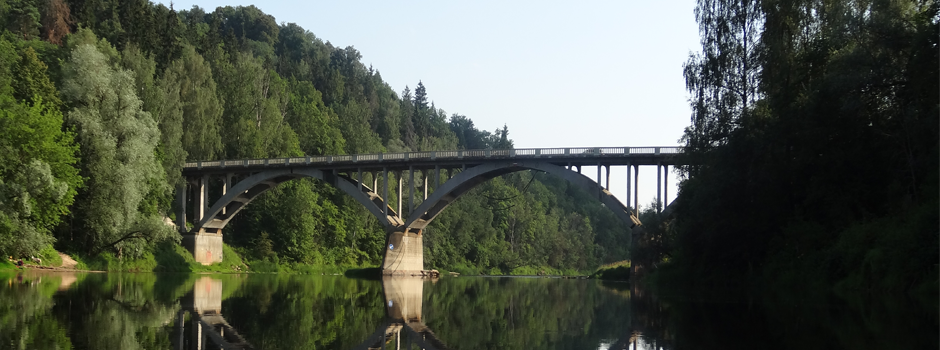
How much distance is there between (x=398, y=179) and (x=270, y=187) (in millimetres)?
11107

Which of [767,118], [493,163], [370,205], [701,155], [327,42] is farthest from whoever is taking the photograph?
[327,42]

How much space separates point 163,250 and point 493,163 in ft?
69.5

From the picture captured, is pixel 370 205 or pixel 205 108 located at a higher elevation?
pixel 205 108

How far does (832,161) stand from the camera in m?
27.8

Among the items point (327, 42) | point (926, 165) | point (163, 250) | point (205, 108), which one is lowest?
point (163, 250)

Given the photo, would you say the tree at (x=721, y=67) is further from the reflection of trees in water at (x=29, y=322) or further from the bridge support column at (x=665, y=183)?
the reflection of trees in water at (x=29, y=322)

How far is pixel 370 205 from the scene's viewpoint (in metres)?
61.2

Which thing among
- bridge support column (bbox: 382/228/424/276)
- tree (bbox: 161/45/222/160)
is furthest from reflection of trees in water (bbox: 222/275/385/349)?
tree (bbox: 161/45/222/160)

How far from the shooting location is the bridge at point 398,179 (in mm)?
52938

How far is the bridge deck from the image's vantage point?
51475 mm

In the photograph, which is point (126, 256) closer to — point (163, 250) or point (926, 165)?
point (163, 250)

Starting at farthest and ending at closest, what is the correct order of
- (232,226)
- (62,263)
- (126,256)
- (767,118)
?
(232,226)
(126,256)
(62,263)
(767,118)

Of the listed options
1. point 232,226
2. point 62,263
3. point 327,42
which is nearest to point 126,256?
point 62,263

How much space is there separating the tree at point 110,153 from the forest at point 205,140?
0.26 ft
